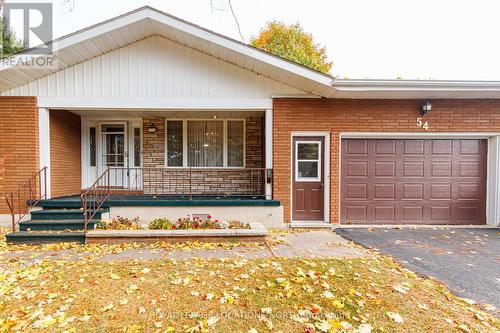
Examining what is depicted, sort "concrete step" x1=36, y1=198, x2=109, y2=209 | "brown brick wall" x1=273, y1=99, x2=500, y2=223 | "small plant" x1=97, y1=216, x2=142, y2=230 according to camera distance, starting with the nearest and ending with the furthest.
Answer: "small plant" x1=97, y1=216, x2=142, y2=230
"concrete step" x1=36, y1=198, x2=109, y2=209
"brown brick wall" x1=273, y1=99, x2=500, y2=223

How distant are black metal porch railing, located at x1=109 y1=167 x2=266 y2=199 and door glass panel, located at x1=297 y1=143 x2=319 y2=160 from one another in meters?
1.55

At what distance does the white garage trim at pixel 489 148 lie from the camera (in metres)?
6.61

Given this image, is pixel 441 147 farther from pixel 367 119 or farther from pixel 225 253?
pixel 225 253

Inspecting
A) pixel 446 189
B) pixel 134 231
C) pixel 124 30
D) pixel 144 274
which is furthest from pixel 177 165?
pixel 446 189

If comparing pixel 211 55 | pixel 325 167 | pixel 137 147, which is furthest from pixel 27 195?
pixel 325 167

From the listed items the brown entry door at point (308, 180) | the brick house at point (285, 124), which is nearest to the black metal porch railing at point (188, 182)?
the brick house at point (285, 124)

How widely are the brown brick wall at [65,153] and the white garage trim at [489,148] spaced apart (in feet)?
24.3

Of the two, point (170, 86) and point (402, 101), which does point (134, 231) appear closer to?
point (170, 86)

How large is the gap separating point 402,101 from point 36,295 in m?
8.00

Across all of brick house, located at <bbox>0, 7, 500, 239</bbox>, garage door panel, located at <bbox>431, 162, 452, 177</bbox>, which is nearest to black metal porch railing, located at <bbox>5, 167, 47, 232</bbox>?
brick house, located at <bbox>0, 7, 500, 239</bbox>

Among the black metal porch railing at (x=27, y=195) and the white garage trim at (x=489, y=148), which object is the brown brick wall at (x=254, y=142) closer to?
the white garage trim at (x=489, y=148)

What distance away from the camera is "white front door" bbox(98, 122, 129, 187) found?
806cm

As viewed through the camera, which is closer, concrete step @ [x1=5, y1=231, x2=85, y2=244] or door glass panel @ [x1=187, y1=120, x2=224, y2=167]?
concrete step @ [x1=5, y1=231, x2=85, y2=244]

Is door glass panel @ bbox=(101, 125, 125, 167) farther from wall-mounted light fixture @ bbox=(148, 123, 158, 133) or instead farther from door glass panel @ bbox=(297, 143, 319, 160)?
door glass panel @ bbox=(297, 143, 319, 160)
